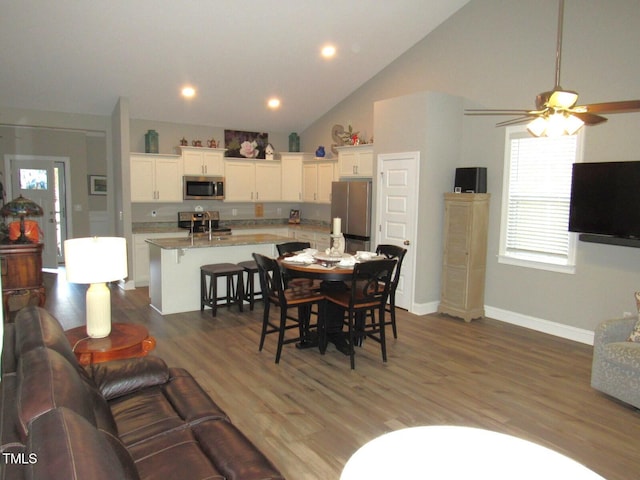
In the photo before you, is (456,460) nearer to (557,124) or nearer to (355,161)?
(557,124)

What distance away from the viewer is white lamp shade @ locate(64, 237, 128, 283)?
259 centimetres

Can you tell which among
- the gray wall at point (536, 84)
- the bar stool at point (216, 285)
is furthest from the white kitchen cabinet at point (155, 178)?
the gray wall at point (536, 84)

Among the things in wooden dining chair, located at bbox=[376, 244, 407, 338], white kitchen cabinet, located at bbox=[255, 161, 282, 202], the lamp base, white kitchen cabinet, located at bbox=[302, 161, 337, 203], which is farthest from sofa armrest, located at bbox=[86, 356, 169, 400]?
white kitchen cabinet, located at bbox=[255, 161, 282, 202]

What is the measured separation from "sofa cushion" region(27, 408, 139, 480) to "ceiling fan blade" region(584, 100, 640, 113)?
116 inches

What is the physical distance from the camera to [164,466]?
1.75 meters

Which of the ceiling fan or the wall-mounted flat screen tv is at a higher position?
the ceiling fan

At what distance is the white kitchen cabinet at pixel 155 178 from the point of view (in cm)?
707

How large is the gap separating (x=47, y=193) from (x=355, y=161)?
5.98m

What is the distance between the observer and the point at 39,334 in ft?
6.88

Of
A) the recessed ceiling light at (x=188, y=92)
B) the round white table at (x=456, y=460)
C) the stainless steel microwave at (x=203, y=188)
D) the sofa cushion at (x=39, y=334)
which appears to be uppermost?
the recessed ceiling light at (x=188, y=92)

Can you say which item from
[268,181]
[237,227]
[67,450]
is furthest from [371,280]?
[268,181]

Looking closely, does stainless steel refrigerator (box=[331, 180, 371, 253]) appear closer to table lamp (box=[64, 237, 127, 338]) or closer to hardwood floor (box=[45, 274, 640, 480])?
hardwood floor (box=[45, 274, 640, 480])

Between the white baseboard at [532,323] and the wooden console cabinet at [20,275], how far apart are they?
15.0 ft

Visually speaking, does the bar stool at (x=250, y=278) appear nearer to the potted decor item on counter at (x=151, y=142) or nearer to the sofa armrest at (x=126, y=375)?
the potted decor item on counter at (x=151, y=142)
